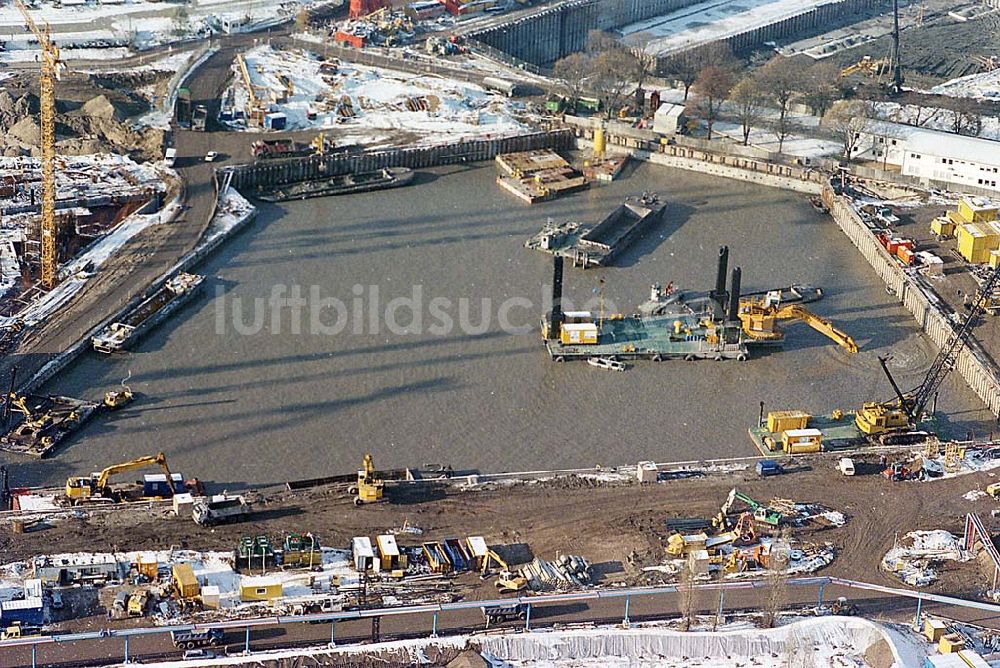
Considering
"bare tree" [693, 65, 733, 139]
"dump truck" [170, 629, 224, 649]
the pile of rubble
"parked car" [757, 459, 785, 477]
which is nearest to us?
"dump truck" [170, 629, 224, 649]

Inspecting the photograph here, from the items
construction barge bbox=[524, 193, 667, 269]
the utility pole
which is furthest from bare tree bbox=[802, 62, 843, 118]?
construction barge bbox=[524, 193, 667, 269]

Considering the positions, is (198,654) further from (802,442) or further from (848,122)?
(848,122)

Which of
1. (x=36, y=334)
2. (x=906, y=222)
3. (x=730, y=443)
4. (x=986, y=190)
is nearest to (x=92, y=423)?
(x=36, y=334)

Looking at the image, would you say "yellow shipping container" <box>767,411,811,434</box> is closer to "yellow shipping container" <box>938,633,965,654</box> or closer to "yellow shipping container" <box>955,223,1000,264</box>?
"yellow shipping container" <box>938,633,965,654</box>

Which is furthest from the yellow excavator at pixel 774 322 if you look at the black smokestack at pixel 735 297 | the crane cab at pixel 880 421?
the crane cab at pixel 880 421

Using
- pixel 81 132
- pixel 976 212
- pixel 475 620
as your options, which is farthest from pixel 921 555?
pixel 81 132

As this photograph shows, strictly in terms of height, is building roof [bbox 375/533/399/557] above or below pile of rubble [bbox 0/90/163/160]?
below
